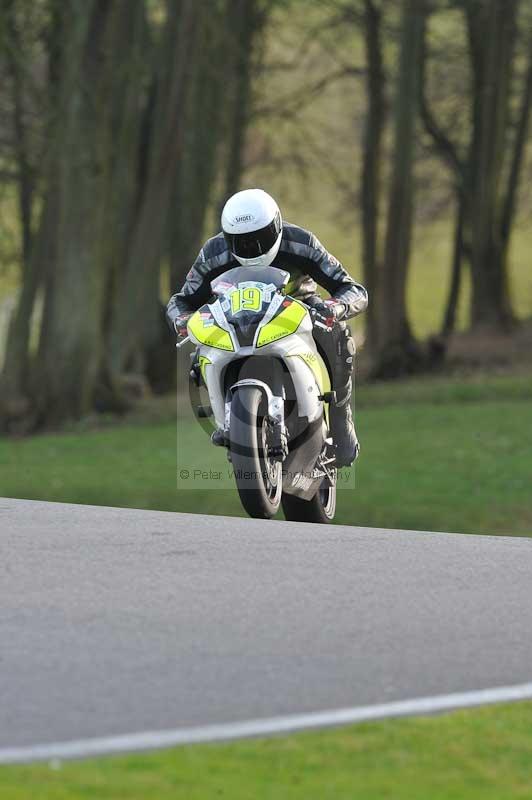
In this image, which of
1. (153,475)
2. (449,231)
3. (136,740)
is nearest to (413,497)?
(153,475)

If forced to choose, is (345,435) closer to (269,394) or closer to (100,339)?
(269,394)

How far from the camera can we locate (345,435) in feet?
30.1

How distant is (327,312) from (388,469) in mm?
12416

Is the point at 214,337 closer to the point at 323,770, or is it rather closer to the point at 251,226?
the point at 251,226

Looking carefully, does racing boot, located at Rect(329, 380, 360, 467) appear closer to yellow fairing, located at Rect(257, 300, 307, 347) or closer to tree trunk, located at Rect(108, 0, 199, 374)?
yellow fairing, located at Rect(257, 300, 307, 347)

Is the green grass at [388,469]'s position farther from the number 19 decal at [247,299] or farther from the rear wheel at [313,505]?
the number 19 decal at [247,299]

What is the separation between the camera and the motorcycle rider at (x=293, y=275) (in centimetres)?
802

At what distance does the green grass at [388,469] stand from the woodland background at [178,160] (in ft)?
8.00

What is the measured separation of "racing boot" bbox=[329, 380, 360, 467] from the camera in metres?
9.13

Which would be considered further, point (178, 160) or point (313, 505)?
point (178, 160)

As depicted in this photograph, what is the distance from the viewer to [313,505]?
947cm

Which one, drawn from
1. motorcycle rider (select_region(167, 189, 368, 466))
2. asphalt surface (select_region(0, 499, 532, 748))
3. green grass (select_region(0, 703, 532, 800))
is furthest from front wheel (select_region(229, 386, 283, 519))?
green grass (select_region(0, 703, 532, 800))

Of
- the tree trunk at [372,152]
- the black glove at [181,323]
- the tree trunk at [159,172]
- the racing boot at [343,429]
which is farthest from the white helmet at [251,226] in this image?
the tree trunk at [372,152]

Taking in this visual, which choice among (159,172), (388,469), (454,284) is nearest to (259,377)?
(388,469)
